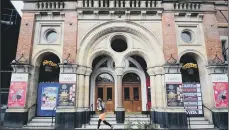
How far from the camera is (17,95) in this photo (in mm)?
10211

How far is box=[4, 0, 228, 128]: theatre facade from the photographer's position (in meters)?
10.4

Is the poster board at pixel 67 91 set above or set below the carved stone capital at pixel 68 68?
below

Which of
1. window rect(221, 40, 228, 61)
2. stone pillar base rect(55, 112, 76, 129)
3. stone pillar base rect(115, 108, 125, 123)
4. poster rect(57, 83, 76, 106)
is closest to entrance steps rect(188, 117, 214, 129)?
stone pillar base rect(115, 108, 125, 123)

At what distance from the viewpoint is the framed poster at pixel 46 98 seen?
1127 cm

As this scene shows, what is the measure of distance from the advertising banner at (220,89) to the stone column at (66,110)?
8.78 m

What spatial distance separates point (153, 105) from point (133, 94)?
8.13 feet

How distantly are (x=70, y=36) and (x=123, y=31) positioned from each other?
363cm

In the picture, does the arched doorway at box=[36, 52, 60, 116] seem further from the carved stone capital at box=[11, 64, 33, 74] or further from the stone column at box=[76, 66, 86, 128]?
the stone column at box=[76, 66, 86, 128]

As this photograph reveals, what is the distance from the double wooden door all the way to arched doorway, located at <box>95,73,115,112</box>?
40.2 inches

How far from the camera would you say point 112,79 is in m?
13.4

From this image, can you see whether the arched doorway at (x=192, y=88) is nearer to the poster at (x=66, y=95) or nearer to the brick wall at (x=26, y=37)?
the poster at (x=66, y=95)

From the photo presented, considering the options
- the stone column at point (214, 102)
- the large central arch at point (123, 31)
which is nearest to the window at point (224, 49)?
the stone column at point (214, 102)

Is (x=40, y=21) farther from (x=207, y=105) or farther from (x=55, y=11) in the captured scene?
(x=207, y=105)

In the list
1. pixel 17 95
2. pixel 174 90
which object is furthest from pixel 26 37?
pixel 174 90
